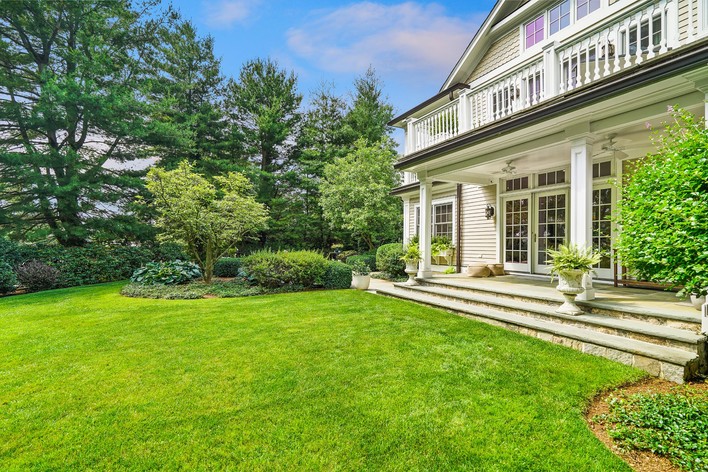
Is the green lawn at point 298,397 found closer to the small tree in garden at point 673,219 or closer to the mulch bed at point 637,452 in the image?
the mulch bed at point 637,452

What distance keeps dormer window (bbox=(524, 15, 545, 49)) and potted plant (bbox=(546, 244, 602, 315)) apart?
6.76 meters

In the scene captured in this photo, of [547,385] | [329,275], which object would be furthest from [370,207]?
[547,385]

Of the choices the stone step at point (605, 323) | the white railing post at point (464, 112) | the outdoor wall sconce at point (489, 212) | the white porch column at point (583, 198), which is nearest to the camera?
the stone step at point (605, 323)

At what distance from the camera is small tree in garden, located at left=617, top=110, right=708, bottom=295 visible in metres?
2.42

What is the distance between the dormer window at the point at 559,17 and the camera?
303 inches

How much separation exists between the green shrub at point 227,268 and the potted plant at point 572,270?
10.3 m

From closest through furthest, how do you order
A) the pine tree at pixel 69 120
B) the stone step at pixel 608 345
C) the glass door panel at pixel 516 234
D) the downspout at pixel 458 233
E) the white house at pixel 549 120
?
1. the stone step at pixel 608 345
2. the white house at pixel 549 120
3. the glass door panel at pixel 516 234
4. the downspout at pixel 458 233
5. the pine tree at pixel 69 120

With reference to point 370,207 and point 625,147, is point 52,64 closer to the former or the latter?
point 370,207

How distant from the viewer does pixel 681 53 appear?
11.8ft

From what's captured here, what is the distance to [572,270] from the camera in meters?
4.33

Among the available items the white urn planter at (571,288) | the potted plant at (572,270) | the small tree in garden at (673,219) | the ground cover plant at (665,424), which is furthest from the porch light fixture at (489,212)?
the ground cover plant at (665,424)

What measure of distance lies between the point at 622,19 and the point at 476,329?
15.8 ft

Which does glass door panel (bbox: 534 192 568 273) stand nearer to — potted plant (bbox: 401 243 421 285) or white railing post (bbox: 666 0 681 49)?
potted plant (bbox: 401 243 421 285)

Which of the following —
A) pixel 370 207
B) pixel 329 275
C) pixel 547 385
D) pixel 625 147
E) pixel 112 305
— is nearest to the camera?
pixel 547 385
